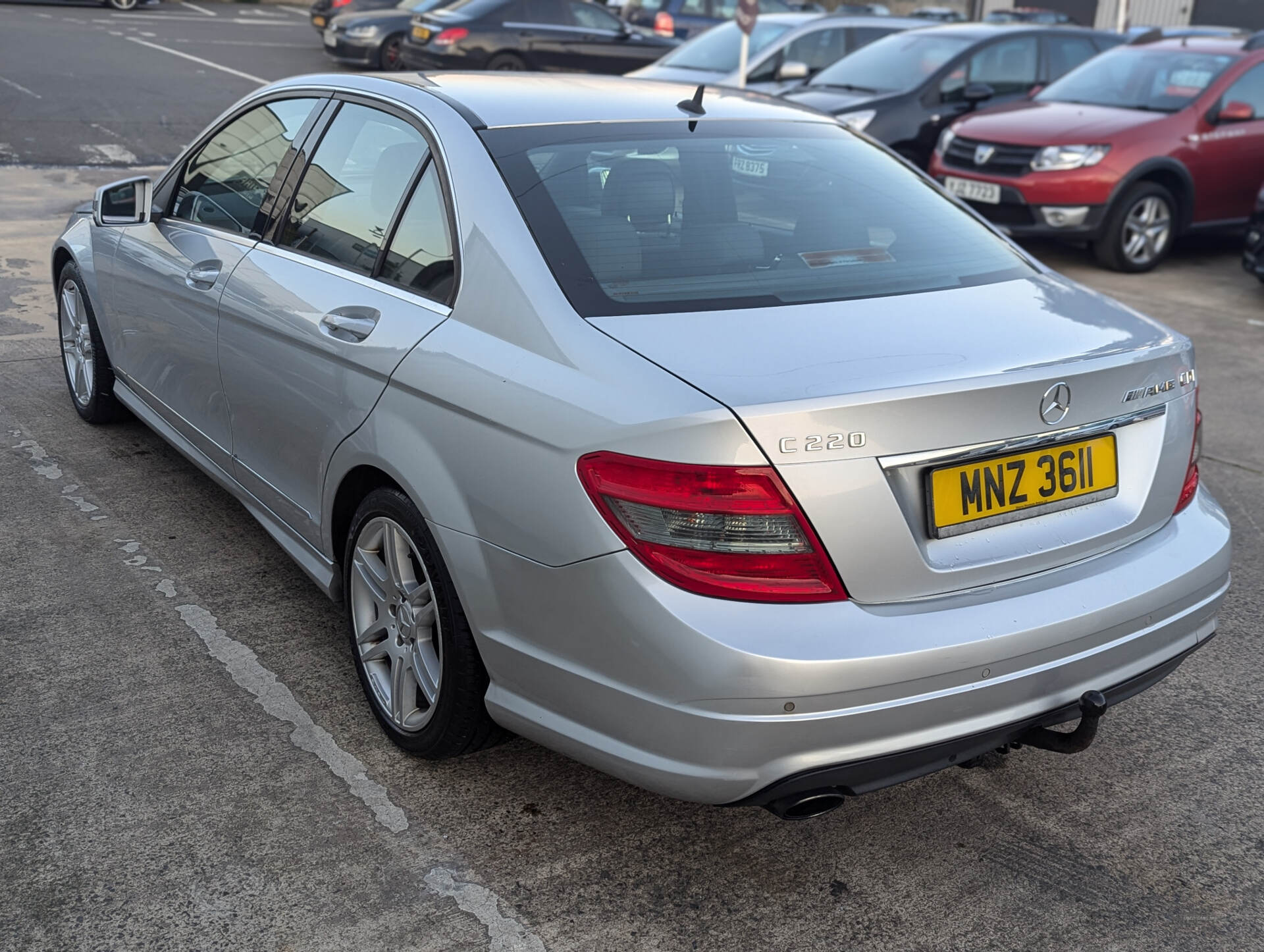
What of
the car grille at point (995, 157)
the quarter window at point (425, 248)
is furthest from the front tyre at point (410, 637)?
the car grille at point (995, 157)

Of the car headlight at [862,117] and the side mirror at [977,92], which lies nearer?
the car headlight at [862,117]

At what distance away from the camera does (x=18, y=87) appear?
46.2 ft

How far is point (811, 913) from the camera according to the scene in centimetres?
256

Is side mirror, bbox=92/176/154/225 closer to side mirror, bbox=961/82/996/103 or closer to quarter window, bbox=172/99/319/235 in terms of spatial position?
quarter window, bbox=172/99/319/235

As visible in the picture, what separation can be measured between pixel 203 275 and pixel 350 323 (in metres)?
1.00

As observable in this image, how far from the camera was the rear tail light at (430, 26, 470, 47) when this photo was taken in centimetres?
1580

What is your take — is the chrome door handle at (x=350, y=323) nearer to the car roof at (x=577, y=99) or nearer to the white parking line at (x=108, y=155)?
the car roof at (x=577, y=99)

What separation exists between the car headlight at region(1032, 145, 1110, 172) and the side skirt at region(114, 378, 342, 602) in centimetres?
676

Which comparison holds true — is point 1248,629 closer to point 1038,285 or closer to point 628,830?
point 1038,285

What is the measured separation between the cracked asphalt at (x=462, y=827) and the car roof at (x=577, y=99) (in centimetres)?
152

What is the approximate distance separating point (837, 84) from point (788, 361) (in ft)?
30.4

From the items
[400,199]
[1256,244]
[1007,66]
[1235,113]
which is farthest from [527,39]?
[400,199]

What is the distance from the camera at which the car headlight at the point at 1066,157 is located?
9.05 meters

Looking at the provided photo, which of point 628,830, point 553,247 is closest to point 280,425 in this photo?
point 553,247
